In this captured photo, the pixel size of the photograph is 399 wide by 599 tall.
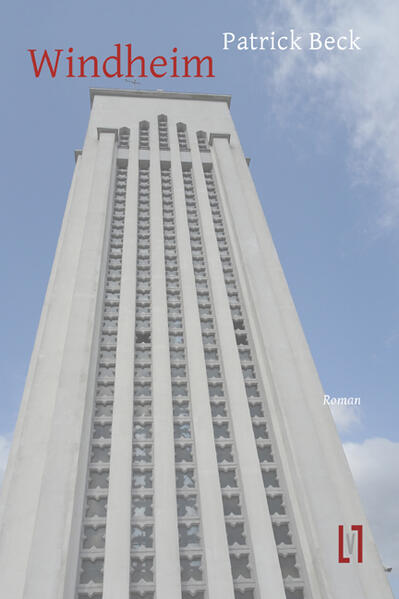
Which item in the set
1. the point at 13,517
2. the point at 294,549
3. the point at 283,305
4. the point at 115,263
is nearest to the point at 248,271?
the point at 283,305

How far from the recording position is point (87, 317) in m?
20.5

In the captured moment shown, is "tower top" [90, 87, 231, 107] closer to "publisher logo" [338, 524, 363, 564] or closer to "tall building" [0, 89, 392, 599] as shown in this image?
"tall building" [0, 89, 392, 599]

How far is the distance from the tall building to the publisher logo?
3.1 inches

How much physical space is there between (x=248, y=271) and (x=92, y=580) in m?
14.4

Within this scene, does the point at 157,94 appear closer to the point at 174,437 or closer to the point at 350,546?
the point at 174,437

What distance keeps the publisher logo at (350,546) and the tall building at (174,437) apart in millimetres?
79

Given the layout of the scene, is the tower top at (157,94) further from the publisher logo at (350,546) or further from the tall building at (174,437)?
the publisher logo at (350,546)

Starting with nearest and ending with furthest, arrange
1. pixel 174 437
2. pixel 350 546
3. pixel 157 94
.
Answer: pixel 350 546 → pixel 174 437 → pixel 157 94

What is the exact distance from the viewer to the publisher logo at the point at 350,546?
1414 cm

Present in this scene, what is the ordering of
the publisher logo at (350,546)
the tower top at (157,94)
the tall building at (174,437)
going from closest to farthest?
the tall building at (174,437) < the publisher logo at (350,546) < the tower top at (157,94)

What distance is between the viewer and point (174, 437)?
17844mm

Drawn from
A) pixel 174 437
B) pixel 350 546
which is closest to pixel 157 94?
pixel 174 437

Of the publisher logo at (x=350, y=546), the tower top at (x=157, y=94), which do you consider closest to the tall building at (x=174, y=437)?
the publisher logo at (x=350, y=546)

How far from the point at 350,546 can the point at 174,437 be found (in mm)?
6406
